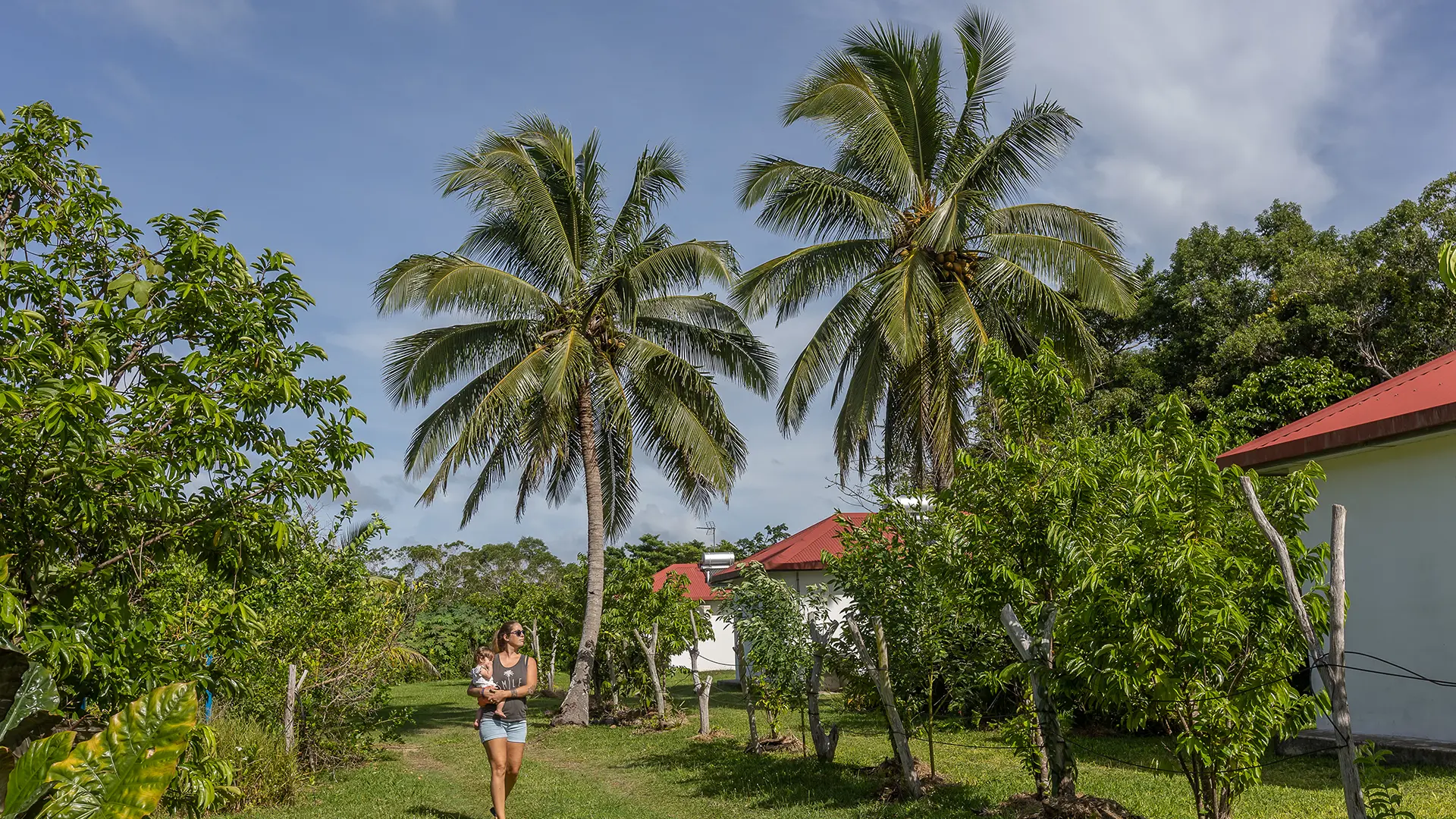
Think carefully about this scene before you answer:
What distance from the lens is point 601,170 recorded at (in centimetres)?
1875

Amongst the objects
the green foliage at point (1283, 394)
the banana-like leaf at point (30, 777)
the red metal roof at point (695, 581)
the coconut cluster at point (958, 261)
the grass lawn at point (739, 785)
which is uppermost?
the coconut cluster at point (958, 261)

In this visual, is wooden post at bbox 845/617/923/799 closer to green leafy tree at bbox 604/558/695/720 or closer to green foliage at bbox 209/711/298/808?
green foliage at bbox 209/711/298/808

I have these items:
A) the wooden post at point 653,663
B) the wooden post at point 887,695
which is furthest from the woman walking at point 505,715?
the wooden post at point 653,663

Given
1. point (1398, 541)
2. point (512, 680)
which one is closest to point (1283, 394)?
point (1398, 541)

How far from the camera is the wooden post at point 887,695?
900 centimetres

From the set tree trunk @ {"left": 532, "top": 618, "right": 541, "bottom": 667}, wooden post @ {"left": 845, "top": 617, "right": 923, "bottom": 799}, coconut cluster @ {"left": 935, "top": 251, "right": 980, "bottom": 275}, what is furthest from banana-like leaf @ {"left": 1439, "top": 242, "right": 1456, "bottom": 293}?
tree trunk @ {"left": 532, "top": 618, "right": 541, "bottom": 667}

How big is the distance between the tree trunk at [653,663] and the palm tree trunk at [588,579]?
1.26 metres

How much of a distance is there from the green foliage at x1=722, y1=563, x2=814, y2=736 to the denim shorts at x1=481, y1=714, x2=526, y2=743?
3.27m

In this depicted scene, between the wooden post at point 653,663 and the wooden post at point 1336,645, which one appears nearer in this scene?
the wooden post at point 1336,645

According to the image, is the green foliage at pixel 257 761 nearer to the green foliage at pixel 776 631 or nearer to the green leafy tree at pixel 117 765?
the green foliage at pixel 776 631

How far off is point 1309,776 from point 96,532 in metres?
10.1

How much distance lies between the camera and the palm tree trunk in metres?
18.2

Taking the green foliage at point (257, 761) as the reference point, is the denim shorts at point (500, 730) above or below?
above

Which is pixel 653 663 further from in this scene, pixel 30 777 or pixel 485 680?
pixel 30 777
